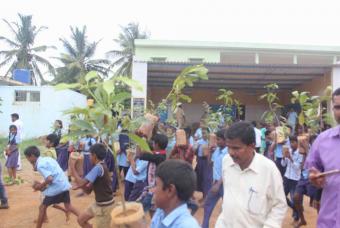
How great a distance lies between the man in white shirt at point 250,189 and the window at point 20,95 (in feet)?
62.7

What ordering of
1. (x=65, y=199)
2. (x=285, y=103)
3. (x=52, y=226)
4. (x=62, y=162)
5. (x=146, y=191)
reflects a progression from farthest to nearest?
(x=285, y=103) < (x=62, y=162) < (x=52, y=226) < (x=65, y=199) < (x=146, y=191)

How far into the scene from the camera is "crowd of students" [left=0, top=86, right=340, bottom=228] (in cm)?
217

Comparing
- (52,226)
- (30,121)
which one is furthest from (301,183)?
(30,121)

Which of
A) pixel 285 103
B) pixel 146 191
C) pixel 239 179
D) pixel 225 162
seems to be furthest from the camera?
pixel 285 103

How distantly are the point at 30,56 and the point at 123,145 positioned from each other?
2563 cm

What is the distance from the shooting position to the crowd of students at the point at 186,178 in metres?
2.17

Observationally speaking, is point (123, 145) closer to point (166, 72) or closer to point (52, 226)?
point (52, 226)

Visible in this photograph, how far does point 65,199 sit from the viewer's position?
18.0 feet

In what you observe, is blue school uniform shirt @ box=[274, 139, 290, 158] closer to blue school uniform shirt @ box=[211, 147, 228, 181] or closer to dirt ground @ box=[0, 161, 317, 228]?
dirt ground @ box=[0, 161, 317, 228]

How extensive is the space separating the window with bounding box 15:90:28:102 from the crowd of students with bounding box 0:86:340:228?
10.8 meters

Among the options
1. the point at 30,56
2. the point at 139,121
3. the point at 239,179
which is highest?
the point at 30,56

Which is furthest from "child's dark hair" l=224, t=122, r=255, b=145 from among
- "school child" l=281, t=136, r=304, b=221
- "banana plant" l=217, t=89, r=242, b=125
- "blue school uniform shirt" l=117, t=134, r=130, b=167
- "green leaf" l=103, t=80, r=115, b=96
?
"banana plant" l=217, t=89, r=242, b=125

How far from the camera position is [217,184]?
15.2 ft

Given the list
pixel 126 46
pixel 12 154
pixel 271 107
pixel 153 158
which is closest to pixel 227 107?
pixel 271 107
